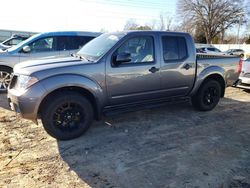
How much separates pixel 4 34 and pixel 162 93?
27854 millimetres

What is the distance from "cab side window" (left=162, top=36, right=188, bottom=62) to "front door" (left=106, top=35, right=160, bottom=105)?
296mm

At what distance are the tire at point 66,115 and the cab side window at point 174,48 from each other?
1959 mm

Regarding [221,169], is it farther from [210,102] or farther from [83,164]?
[210,102]

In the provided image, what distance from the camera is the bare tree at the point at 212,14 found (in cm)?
4956

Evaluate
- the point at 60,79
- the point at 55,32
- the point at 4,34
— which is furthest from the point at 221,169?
the point at 4,34

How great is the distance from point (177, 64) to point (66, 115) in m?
2.52

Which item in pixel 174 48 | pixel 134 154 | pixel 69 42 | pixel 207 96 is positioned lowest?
pixel 134 154

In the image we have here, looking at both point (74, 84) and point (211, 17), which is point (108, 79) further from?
point (211, 17)

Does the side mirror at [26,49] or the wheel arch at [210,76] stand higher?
the side mirror at [26,49]

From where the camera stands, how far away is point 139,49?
4.88 metres

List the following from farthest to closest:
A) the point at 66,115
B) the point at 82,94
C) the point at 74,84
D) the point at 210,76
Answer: the point at 210,76 < the point at 82,94 < the point at 66,115 < the point at 74,84

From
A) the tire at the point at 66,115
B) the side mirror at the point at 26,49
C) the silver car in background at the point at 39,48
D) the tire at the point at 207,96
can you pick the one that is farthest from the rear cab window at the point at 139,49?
the side mirror at the point at 26,49

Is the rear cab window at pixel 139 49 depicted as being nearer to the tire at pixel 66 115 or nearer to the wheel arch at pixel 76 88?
the wheel arch at pixel 76 88

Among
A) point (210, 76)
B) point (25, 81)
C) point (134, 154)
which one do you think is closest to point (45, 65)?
point (25, 81)
